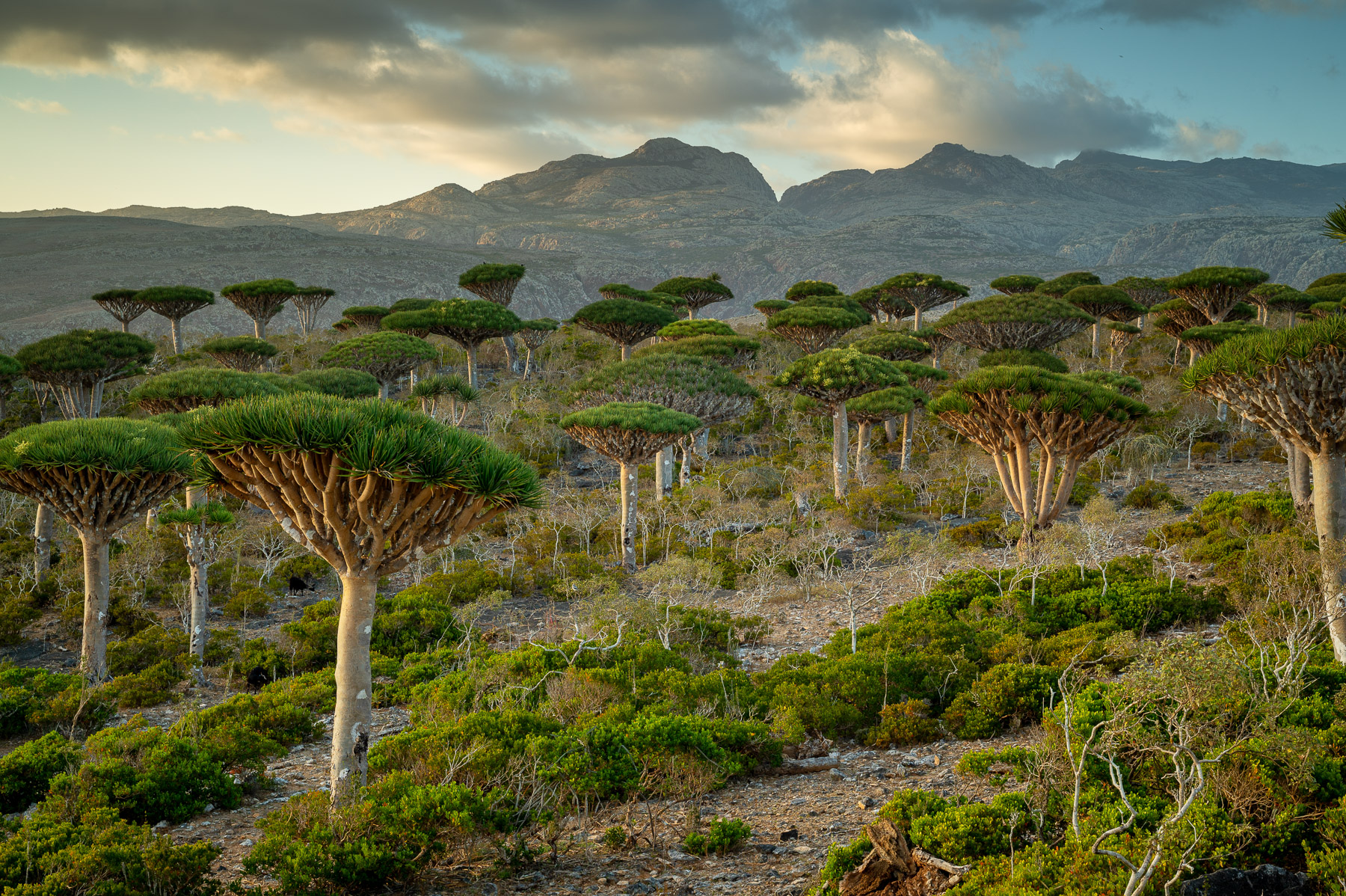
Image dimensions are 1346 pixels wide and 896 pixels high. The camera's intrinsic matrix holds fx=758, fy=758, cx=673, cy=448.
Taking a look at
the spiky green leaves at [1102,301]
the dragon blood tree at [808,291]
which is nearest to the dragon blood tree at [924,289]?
the dragon blood tree at [808,291]

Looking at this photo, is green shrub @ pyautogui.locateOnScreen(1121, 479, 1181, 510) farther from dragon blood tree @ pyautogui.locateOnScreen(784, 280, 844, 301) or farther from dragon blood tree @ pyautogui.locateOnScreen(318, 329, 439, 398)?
dragon blood tree @ pyautogui.locateOnScreen(784, 280, 844, 301)

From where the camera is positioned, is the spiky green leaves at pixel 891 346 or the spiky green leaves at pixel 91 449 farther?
the spiky green leaves at pixel 891 346

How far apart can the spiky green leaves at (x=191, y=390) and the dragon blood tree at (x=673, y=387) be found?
11388 mm

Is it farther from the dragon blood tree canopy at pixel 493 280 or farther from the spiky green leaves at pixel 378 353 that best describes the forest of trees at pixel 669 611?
the dragon blood tree canopy at pixel 493 280

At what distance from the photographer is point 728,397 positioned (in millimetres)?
29484

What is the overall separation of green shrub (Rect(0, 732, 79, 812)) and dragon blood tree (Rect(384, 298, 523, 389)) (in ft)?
104

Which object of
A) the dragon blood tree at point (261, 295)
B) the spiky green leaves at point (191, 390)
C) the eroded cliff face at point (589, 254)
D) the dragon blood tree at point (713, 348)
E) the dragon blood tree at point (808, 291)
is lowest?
the spiky green leaves at point (191, 390)

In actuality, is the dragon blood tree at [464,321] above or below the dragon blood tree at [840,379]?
above

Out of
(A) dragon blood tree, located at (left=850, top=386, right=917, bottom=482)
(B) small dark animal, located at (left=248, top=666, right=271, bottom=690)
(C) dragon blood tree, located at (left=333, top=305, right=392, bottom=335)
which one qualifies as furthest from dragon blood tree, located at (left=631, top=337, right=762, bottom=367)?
(C) dragon blood tree, located at (left=333, top=305, right=392, bottom=335)

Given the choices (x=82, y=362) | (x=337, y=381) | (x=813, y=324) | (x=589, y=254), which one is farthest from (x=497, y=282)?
(x=589, y=254)

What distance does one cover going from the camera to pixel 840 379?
27.3m

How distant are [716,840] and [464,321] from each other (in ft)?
119

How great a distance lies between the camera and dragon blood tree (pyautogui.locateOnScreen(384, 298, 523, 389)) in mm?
40531

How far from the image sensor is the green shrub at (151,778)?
364 inches
